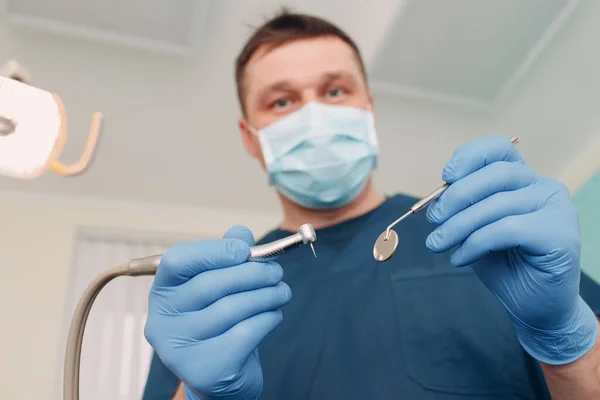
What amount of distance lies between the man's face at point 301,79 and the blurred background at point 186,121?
383 millimetres

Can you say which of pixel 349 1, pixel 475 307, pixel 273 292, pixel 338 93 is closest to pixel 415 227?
pixel 475 307

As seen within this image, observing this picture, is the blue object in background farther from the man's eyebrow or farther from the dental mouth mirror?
the dental mouth mirror

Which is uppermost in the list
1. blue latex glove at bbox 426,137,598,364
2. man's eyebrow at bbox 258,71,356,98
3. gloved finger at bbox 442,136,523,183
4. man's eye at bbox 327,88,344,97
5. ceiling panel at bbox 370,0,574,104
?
ceiling panel at bbox 370,0,574,104

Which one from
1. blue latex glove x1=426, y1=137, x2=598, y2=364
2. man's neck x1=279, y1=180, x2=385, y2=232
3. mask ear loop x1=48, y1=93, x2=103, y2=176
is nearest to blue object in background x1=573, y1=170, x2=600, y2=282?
man's neck x1=279, y1=180, x2=385, y2=232

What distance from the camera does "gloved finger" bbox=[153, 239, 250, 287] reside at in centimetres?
61

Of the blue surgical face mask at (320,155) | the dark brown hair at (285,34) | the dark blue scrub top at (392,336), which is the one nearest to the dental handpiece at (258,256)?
the dark blue scrub top at (392,336)

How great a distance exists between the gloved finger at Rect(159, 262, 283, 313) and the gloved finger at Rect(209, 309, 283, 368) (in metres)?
0.04

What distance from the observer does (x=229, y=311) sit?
1.99ft

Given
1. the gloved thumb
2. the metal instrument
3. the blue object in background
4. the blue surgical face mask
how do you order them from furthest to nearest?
the blue object in background < the blue surgical face mask < the gloved thumb < the metal instrument

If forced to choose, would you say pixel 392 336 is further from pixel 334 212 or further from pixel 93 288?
pixel 93 288

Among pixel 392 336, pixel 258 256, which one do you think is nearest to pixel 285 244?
pixel 258 256

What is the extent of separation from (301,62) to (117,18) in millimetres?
638

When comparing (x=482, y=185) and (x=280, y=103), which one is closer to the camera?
(x=482, y=185)

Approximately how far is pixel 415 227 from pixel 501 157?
0.36m
